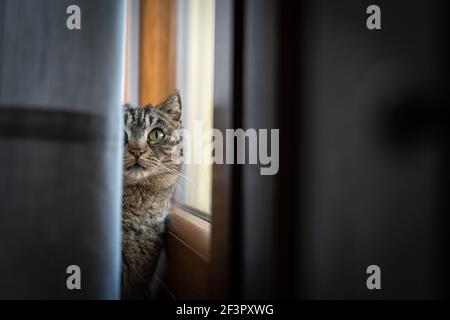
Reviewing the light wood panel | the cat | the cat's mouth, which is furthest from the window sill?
the light wood panel

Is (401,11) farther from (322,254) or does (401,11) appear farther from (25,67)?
(25,67)

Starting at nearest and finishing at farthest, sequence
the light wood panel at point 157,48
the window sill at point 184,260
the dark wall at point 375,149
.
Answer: the dark wall at point 375,149
the window sill at point 184,260
the light wood panel at point 157,48

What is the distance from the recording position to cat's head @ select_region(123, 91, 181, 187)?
821mm

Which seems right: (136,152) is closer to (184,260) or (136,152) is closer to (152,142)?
(152,142)

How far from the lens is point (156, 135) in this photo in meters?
0.87

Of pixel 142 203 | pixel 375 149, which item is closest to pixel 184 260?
pixel 142 203

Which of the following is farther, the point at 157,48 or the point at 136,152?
the point at 157,48

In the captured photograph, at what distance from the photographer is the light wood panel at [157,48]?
3.63 ft

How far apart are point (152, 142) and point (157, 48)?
0.44 metres

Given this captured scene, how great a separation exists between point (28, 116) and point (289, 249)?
41 cm

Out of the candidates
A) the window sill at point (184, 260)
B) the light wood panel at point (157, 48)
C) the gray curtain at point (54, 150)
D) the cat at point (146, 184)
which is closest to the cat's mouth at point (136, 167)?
the cat at point (146, 184)

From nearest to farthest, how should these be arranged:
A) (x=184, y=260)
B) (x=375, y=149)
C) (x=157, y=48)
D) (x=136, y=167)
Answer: (x=375, y=149)
(x=184, y=260)
(x=136, y=167)
(x=157, y=48)

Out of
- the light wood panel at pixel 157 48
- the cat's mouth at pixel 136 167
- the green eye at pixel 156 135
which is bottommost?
the cat's mouth at pixel 136 167

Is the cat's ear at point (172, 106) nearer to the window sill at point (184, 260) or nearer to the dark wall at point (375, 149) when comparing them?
the window sill at point (184, 260)
